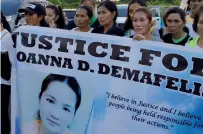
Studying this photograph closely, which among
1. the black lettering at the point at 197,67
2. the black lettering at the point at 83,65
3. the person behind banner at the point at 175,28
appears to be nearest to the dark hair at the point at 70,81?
the black lettering at the point at 83,65

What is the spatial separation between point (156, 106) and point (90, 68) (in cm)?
65

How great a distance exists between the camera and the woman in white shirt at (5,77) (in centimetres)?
417

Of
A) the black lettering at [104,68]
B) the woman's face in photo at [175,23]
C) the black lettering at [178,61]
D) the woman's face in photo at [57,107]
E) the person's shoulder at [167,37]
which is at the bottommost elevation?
the woman's face in photo at [57,107]

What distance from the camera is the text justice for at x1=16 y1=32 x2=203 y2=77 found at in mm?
3703

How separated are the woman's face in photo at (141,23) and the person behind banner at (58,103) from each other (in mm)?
824

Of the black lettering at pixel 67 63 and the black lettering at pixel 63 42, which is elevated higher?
the black lettering at pixel 63 42

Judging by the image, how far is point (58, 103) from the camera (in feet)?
13.3

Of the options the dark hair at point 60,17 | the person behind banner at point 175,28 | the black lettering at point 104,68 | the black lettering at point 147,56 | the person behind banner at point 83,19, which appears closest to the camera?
the black lettering at point 147,56

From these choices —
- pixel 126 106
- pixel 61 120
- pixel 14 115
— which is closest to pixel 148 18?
pixel 126 106

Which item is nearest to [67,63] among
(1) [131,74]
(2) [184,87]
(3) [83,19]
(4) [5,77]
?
(1) [131,74]

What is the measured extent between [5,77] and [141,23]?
1377 mm

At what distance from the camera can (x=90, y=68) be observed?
154 inches

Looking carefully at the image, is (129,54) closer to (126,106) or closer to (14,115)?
(126,106)

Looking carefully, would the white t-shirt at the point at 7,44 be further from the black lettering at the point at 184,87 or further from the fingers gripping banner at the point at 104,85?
the black lettering at the point at 184,87
